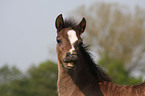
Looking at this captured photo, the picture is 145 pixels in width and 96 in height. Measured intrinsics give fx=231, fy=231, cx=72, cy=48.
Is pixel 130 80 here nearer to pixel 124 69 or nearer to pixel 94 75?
pixel 124 69

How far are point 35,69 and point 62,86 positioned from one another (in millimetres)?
41620

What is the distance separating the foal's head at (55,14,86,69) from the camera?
17.6ft

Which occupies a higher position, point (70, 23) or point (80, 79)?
point (70, 23)

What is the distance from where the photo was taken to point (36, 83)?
44.6 metres

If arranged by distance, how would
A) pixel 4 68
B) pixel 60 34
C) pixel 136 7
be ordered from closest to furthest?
pixel 60 34 → pixel 136 7 → pixel 4 68

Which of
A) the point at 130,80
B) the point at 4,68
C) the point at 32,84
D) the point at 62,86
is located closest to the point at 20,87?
the point at 32,84

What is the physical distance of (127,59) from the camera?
135 ft

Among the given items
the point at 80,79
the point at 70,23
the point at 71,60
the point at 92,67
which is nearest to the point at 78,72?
the point at 80,79

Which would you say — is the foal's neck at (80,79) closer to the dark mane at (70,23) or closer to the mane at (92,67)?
the mane at (92,67)

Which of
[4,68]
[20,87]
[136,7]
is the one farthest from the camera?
[4,68]

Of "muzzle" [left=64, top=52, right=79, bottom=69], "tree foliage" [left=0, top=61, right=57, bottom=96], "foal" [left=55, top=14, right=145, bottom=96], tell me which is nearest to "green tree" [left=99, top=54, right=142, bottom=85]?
"tree foliage" [left=0, top=61, right=57, bottom=96]

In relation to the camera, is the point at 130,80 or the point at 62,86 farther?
the point at 130,80

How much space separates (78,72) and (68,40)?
932 mm

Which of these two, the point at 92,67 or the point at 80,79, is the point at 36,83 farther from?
the point at 80,79
